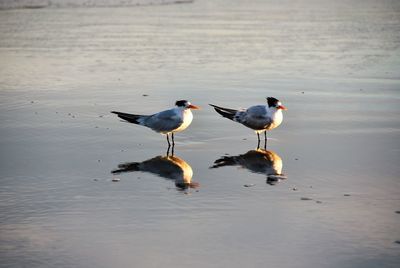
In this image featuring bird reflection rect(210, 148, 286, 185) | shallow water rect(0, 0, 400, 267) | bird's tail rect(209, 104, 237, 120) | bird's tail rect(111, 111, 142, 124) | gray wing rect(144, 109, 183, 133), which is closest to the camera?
shallow water rect(0, 0, 400, 267)

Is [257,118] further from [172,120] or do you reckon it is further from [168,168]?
[168,168]

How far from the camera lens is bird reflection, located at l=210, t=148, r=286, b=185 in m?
9.02

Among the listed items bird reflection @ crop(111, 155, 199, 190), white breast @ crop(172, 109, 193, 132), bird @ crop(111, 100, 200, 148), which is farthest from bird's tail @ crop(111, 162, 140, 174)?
white breast @ crop(172, 109, 193, 132)

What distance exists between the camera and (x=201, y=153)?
398 inches

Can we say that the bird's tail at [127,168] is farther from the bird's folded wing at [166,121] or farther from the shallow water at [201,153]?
the bird's folded wing at [166,121]

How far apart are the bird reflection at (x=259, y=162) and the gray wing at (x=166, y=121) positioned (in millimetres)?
1132

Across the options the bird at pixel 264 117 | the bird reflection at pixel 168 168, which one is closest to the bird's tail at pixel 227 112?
the bird at pixel 264 117

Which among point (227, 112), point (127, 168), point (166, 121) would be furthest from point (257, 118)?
point (127, 168)

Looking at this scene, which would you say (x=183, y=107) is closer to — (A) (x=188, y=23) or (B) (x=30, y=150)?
(B) (x=30, y=150)

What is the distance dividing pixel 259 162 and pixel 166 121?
1759 mm

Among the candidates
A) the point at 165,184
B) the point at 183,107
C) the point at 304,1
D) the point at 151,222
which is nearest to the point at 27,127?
the point at 183,107

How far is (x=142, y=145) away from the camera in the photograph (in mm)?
10625

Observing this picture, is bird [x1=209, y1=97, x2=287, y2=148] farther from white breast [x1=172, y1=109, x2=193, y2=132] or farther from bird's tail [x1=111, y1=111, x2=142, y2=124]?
bird's tail [x1=111, y1=111, x2=142, y2=124]

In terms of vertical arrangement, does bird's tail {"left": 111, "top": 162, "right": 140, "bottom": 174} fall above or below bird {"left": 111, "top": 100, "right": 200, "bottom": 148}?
below
